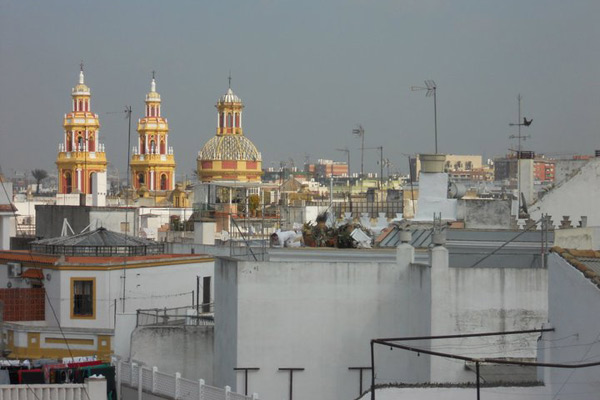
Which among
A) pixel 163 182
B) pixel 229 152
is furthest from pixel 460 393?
pixel 163 182

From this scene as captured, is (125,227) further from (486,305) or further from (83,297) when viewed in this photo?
(486,305)

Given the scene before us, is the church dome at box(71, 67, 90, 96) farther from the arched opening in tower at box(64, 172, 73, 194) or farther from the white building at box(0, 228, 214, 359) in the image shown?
the white building at box(0, 228, 214, 359)

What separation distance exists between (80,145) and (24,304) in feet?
275

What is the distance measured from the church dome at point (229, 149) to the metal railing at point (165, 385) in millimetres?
84515

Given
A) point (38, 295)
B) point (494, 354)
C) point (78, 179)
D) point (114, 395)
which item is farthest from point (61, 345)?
point (78, 179)

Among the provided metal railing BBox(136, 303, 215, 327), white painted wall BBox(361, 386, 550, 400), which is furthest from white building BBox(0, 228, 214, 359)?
white painted wall BBox(361, 386, 550, 400)

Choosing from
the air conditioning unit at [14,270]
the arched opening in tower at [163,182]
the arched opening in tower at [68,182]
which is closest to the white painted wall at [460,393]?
the air conditioning unit at [14,270]

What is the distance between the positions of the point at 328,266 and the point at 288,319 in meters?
0.67

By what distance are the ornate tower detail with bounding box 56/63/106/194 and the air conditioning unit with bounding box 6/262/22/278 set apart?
264ft

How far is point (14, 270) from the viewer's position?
2147 cm

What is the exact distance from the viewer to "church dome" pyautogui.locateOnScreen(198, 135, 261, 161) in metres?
101

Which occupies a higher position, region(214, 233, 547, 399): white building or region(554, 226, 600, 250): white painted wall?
region(554, 226, 600, 250): white painted wall

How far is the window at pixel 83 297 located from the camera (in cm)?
2056

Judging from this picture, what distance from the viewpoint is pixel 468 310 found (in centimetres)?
1407
